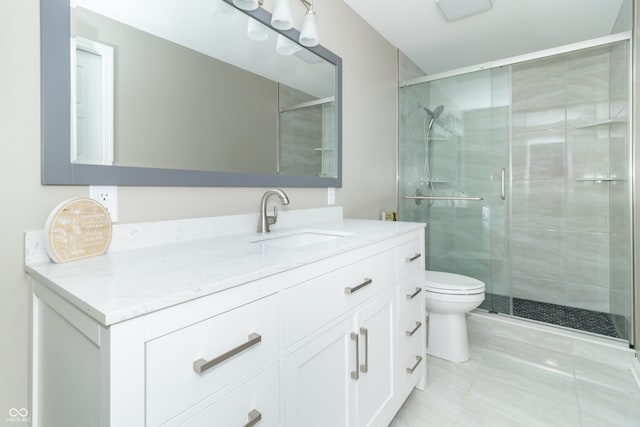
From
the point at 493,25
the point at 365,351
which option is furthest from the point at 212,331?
the point at 493,25

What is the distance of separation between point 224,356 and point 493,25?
2.78 m

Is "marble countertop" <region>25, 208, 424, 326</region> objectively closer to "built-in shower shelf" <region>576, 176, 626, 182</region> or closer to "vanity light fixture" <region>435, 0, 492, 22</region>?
"vanity light fixture" <region>435, 0, 492, 22</region>

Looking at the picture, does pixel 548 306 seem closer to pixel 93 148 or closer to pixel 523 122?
pixel 523 122

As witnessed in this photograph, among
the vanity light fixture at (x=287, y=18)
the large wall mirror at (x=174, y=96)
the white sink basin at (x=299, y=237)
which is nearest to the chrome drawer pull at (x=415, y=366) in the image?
the white sink basin at (x=299, y=237)

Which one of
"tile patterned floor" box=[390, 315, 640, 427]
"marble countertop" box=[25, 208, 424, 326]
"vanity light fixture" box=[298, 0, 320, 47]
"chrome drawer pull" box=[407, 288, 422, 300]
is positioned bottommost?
"tile patterned floor" box=[390, 315, 640, 427]

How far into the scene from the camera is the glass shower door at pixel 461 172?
2463mm

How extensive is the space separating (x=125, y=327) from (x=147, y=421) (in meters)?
0.17

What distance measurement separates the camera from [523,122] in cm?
297

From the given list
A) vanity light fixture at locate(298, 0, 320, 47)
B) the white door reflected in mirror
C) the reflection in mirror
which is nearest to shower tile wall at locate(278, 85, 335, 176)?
the reflection in mirror

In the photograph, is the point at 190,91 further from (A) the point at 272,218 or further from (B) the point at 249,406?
(B) the point at 249,406

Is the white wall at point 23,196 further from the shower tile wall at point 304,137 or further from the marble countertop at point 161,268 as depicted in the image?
the shower tile wall at point 304,137

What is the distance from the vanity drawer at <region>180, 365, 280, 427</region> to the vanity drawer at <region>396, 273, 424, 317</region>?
78 cm

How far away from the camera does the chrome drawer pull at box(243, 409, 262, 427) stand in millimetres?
702

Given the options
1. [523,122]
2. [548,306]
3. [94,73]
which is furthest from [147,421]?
[523,122]
